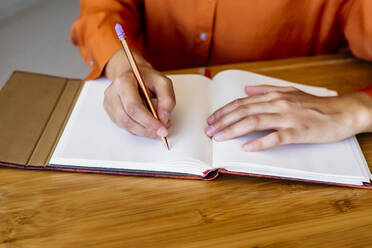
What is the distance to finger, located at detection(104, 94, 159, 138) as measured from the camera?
0.75 m

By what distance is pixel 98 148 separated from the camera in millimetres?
752

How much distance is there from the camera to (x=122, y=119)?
76 cm

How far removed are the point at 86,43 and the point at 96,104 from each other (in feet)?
0.88

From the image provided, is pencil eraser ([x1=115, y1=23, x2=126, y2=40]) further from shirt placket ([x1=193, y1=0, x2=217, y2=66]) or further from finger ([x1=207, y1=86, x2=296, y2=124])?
shirt placket ([x1=193, y1=0, x2=217, y2=66])

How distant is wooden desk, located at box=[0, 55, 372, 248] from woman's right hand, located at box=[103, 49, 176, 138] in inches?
4.4

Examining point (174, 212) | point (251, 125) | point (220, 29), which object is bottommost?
point (174, 212)

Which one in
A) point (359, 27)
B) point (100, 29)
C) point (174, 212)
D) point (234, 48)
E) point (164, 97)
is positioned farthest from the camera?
point (234, 48)

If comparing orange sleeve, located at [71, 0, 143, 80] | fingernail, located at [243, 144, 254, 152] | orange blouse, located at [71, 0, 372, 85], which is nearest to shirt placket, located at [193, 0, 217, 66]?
orange blouse, located at [71, 0, 372, 85]

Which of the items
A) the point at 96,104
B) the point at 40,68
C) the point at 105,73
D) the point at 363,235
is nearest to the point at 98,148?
the point at 96,104

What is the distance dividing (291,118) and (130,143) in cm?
37

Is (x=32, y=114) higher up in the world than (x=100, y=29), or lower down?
lower down

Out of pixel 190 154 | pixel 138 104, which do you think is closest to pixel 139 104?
pixel 138 104

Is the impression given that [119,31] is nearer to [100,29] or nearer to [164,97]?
[164,97]

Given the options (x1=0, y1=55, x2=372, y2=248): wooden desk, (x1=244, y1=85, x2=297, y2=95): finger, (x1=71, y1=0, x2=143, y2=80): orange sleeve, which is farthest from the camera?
(x1=71, y1=0, x2=143, y2=80): orange sleeve
